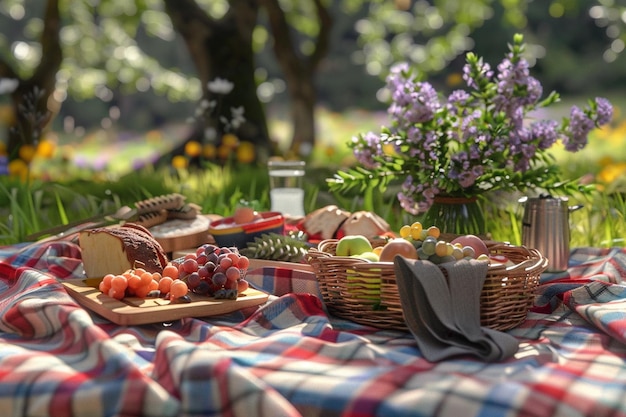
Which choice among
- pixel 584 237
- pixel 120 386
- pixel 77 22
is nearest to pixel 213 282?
pixel 120 386

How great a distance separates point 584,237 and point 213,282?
1.78 m

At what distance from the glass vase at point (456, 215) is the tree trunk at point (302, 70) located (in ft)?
13.6

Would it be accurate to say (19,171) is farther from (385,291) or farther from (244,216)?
(385,291)

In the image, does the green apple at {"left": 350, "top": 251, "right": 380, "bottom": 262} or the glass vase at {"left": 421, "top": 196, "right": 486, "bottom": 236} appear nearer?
the green apple at {"left": 350, "top": 251, "right": 380, "bottom": 262}

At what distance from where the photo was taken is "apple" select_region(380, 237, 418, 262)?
6.01ft

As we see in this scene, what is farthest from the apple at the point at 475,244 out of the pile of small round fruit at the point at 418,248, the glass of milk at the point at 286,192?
the glass of milk at the point at 286,192

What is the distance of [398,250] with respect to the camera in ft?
6.05

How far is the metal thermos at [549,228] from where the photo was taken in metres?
2.50

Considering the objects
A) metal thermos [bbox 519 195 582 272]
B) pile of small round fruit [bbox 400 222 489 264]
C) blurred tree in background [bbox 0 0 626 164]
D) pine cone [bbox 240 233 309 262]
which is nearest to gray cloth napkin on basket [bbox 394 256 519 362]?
pile of small round fruit [bbox 400 222 489 264]

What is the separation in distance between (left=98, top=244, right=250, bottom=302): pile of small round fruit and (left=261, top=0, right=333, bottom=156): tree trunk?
4.61 m

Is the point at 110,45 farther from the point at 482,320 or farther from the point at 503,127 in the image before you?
the point at 482,320

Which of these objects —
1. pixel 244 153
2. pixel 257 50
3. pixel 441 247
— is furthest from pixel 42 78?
pixel 257 50

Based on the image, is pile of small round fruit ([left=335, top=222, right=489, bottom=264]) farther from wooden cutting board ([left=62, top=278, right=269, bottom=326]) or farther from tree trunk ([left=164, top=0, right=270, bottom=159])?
tree trunk ([left=164, top=0, right=270, bottom=159])

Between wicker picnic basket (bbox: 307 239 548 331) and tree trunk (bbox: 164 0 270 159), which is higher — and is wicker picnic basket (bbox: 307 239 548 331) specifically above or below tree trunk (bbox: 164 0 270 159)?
below
